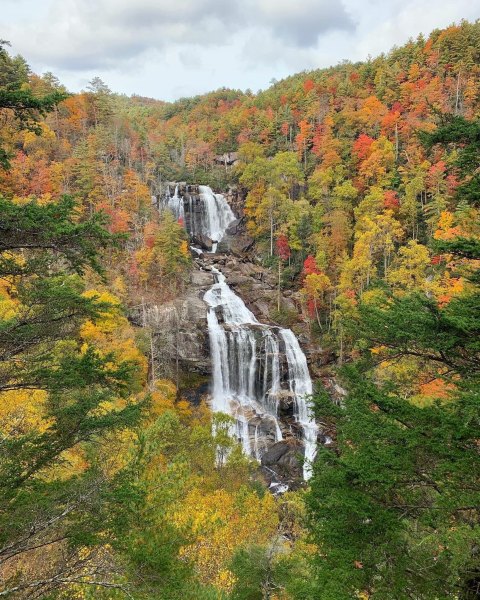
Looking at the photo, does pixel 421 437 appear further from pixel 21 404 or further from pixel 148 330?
pixel 148 330

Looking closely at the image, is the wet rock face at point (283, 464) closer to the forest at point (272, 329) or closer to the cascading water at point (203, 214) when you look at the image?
the forest at point (272, 329)

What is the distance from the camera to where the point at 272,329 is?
1230 inches

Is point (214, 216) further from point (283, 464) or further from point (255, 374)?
point (283, 464)

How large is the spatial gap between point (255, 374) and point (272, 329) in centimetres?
392

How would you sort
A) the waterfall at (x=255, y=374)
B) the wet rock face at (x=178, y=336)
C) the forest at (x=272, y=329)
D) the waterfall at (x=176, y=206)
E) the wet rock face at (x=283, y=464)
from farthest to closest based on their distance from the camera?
the waterfall at (x=176, y=206) → the wet rock face at (x=178, y=336) → the waterfall at (x=255, y=374) → the wet rock face at (x=283, y=464) → the forest at (x=272, y=329)

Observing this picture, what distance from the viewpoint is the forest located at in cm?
494

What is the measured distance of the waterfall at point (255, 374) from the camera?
1067 inches

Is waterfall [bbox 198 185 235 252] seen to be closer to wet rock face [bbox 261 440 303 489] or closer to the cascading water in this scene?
the cascading water

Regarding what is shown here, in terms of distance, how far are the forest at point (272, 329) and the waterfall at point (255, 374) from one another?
1.43m

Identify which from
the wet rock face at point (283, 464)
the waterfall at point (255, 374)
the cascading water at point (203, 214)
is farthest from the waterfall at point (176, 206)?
the wet rock face at point (283, 464)

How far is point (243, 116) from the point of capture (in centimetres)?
6097

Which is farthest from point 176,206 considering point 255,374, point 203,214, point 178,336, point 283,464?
point 283,464

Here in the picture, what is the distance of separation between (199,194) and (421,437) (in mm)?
45871

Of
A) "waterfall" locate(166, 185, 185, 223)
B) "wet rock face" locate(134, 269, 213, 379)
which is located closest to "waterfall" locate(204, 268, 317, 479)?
"wet rock face" locate(134, 269, 213, 379)
